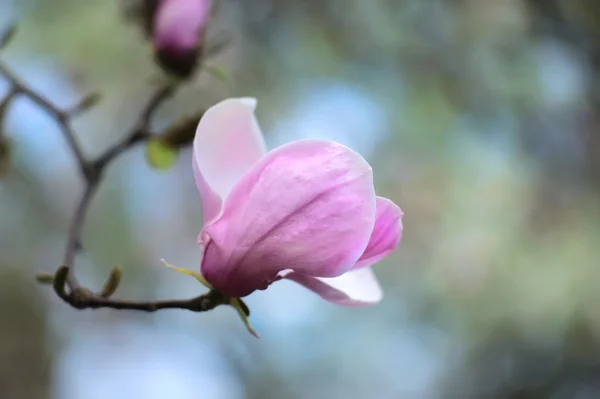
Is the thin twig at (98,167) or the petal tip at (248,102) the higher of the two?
the petal tip at (248,102)

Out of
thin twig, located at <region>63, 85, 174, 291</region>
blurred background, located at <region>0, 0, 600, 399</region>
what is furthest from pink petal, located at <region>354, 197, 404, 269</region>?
blurred background, located at <region>0, 0, 600, 399</region>

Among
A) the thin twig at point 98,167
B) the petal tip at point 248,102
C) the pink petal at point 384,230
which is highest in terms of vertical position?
the petal tip at point 248,102

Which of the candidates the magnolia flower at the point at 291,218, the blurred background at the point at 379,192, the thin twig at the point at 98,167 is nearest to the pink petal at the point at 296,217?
the magnolia flower at the point at 291,218

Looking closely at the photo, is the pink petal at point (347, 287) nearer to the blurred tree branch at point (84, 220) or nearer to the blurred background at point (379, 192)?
the blurred tree branch at point (84, 220)

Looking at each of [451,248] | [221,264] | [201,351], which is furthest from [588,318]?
[221,264]

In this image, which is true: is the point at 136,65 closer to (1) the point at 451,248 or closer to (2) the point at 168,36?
(1) the point at 451,248

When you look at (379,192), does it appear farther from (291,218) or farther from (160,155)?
(291,218)
